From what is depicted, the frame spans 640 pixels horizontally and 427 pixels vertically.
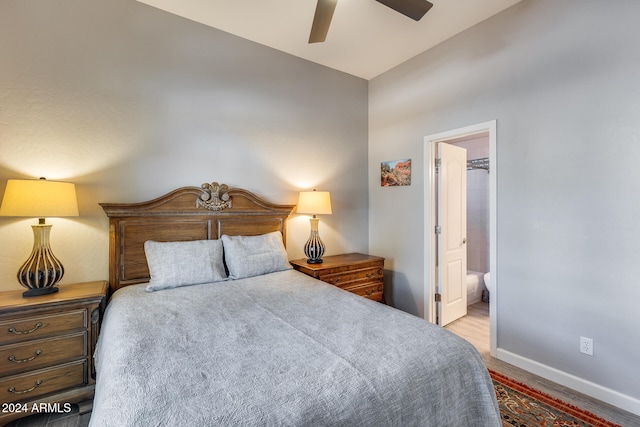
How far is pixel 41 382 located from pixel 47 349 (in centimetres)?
19

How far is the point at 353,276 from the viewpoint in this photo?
306 cm

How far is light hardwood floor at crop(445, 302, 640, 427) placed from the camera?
185cm

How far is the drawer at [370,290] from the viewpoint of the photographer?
121 inches

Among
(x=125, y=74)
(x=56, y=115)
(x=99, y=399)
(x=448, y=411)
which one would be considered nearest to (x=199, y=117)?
(x=125, y=74)

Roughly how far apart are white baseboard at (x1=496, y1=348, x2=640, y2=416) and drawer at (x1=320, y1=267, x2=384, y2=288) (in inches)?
50.8

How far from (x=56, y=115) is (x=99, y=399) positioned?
84.4 inches

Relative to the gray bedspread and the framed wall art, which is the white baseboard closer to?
the gray bedspread

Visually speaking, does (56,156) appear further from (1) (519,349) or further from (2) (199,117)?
(1) (519,349)

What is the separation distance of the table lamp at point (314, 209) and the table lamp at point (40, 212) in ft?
6.07

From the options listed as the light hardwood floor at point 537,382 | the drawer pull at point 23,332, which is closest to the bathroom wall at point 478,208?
the light hardwood floor at point 537,382

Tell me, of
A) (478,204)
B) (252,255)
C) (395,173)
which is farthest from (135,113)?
(478,204)

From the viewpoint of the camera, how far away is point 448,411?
1136 mm

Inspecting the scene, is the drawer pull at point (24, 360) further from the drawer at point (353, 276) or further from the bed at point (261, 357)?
the drawer at point (353, 276)

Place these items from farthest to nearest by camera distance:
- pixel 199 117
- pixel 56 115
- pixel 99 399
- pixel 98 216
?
pixel 199 117 → pixel 98 216 → pixel 56 115 → pixel 99 399
